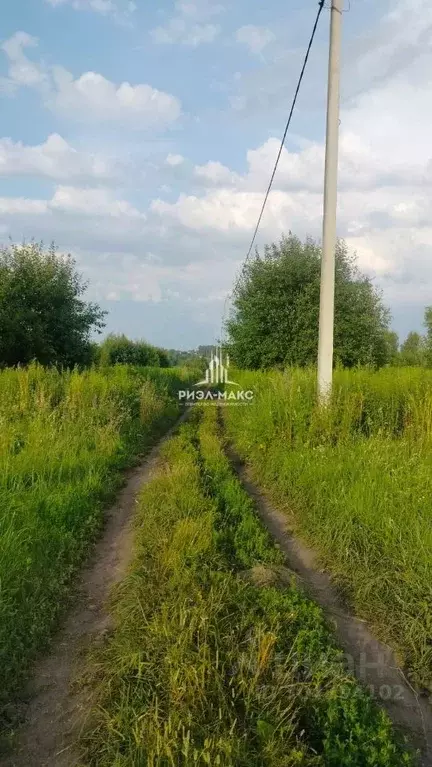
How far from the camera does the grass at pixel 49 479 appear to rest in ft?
13.1

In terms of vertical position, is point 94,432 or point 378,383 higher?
point 378,383

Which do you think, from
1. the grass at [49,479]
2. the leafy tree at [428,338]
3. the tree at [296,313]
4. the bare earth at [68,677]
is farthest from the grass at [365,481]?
the leafy tree at [428,338]

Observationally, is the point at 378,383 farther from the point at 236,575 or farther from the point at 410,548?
the point at 236,575

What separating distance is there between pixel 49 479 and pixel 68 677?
3843 millimetres

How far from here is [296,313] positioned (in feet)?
58.0

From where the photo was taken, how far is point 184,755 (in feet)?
7.82

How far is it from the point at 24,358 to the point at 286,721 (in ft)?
58.2

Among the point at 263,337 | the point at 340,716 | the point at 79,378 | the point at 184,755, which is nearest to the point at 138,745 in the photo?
the point at 184,755

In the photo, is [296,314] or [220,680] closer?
[220,680]

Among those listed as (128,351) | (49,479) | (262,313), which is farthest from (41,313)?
(128,351)

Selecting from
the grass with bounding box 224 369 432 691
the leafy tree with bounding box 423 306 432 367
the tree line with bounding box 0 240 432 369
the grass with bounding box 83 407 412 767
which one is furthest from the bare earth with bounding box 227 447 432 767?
the leafy tree with bounding box 423 306 432 367

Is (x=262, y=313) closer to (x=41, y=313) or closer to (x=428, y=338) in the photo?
(x=41, y=313)

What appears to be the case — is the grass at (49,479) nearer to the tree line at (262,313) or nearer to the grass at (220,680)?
the grass at (220,680)

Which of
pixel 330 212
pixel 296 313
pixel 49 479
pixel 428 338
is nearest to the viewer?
pixel 49 479
